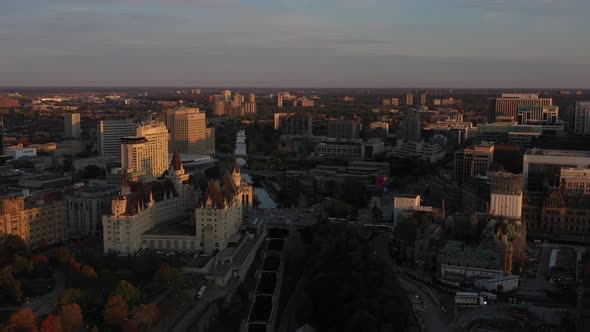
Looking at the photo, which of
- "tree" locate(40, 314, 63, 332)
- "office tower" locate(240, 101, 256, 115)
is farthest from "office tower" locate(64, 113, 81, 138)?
"tree" locate(40, 314, 63, 332)

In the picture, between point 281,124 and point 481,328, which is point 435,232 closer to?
point 481,328

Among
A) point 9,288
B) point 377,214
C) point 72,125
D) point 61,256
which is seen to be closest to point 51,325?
point 9,288

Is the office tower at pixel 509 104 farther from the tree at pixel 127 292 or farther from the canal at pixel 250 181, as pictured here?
the tree at pixel 127 292

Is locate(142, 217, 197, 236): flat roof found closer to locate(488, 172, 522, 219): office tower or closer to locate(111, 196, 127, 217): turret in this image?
locate(111, 196, 127, 217): turret

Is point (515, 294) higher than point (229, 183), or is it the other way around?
point (229, 183)

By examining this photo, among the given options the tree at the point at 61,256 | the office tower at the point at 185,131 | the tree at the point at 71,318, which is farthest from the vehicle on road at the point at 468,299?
the office tower at the point at 185,131

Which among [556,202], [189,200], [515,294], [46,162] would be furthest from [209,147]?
[515,294]

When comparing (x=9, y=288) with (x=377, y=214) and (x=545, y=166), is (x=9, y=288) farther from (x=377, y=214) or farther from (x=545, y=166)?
(x=545, y=166)
